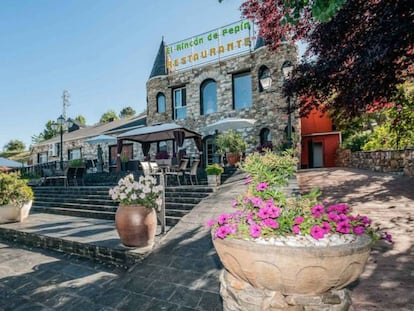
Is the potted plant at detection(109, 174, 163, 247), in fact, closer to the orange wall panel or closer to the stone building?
the stone building

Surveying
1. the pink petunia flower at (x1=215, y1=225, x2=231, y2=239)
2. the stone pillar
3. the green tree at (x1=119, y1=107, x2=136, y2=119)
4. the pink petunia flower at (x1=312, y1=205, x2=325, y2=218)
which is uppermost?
the green tree at (x1=119, y1=107, x2=136, y2=119)

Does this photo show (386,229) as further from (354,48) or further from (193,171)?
(193,171)

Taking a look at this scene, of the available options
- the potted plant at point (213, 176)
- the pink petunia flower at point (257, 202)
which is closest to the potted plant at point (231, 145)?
the potted plant at point (213, 176)

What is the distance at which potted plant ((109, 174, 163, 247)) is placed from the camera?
3807mm

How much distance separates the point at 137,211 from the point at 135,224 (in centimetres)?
19

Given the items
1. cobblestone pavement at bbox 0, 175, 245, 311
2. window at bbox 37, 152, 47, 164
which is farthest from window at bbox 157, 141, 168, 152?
window at bbox 37, 152, 47, 164

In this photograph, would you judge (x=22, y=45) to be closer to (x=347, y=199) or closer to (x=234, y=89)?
(x=234, y=89)

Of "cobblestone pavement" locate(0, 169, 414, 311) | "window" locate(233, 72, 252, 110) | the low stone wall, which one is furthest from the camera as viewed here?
"window" locate(233, 72, 252, 110)

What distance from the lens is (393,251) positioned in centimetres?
335

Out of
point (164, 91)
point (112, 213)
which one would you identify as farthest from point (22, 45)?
point (112, 213)

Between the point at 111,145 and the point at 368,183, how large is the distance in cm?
1585

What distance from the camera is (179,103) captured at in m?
15.5

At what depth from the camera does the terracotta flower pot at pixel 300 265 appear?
1.45 meters

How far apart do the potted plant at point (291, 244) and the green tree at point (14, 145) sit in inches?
1918
